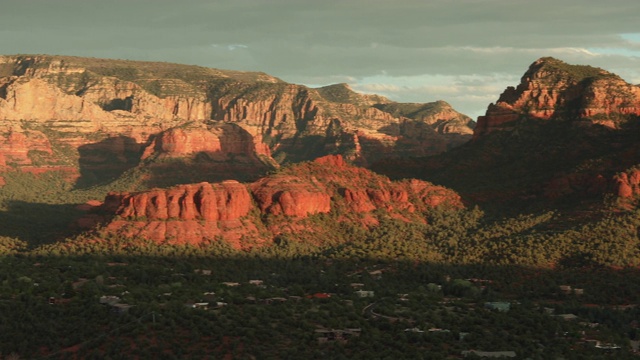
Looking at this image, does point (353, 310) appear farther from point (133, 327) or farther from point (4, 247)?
point (4, 247)

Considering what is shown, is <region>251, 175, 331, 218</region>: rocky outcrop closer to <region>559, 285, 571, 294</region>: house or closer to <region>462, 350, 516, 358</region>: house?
<region>559, 285, 571, 294</region>: house

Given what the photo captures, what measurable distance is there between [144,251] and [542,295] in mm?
52265

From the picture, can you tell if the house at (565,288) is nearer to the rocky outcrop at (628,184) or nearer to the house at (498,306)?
the house at (498,306)

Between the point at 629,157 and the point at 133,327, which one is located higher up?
the point at 629,157

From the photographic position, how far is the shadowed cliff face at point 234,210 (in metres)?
174

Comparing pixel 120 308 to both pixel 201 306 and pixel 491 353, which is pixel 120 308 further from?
pixel 491 353

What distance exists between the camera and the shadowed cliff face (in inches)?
6841

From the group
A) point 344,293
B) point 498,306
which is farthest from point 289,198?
point 498,306

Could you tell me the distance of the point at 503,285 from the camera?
155750 mm

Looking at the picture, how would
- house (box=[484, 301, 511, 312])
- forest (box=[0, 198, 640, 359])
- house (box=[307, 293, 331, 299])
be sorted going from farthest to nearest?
house (box=[307, 293, 331, 299]) < house (box=[484, 301, 511, 312]) < forest (box=[0, 198, 640, 359])

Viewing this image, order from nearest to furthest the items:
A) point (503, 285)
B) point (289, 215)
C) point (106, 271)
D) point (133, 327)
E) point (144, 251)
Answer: point (133, 327), point (106, 271), point (503, 285), point (144, 251), point (289, 215)

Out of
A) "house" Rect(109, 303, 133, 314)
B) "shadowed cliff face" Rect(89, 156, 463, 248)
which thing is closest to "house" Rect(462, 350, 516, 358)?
"house" Rect(109, 303, 133, 314)

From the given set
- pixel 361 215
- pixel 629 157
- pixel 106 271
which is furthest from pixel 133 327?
pixel 629 157

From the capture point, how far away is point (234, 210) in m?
180
